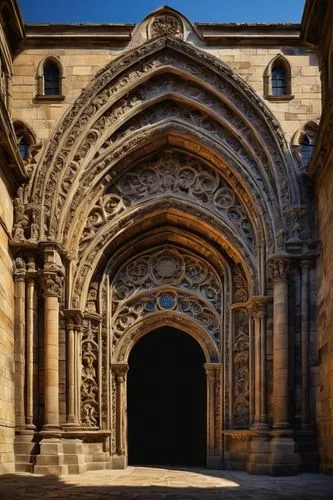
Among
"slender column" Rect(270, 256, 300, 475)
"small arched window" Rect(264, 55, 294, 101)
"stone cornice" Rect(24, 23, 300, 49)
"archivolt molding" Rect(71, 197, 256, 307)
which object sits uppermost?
"stone cornice" Rect(24, 23, 300, 49)

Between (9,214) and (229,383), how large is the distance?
6.69m

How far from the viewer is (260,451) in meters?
16.3

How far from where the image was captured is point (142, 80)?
17.8 metres

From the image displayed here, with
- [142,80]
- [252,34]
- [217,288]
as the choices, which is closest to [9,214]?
[142,80]

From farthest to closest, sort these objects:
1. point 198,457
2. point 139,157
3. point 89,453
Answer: point 198,457 → point 139,157 → point 89,453

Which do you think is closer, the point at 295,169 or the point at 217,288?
the point at 295,169

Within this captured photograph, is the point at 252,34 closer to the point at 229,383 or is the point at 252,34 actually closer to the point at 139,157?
the point at 139,157

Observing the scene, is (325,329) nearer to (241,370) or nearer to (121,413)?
(241,370)

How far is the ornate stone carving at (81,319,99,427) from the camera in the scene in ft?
57.9

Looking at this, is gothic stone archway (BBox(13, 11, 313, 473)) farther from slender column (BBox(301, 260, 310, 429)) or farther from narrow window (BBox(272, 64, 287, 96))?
narrow window (BBox(272, 64, 287, 96))

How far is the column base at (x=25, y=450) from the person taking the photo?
1559 cm

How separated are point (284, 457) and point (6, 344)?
6.33 metres

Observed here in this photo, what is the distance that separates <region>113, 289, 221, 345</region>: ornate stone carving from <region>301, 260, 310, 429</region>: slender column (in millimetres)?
2828

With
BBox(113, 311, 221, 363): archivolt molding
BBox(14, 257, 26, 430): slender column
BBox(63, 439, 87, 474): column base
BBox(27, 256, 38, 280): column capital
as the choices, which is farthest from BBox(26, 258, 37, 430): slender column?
BBox(113, 311, 221, 363): archivolt molding
